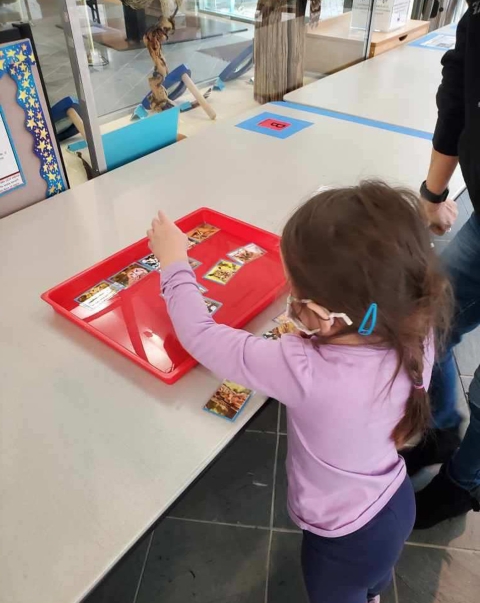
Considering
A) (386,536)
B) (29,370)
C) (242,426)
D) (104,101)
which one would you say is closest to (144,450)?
(242,426)

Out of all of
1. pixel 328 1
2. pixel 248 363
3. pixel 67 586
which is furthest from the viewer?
pixel 328 1

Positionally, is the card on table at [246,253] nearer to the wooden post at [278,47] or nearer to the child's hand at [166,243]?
the child's hand at [166,243]

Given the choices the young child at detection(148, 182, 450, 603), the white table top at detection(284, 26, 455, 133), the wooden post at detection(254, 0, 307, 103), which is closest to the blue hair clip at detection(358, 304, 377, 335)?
the young child at detection(148, 182, 450, 603)

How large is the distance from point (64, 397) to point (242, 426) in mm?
275

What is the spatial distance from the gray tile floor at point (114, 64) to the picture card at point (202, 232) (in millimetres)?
531

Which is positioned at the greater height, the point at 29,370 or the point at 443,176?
the point at 443,176

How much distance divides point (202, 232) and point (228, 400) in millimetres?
504

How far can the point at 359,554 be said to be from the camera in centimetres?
76

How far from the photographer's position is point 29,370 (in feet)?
2.58

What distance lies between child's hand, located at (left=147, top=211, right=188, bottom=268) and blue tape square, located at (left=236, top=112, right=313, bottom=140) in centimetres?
85

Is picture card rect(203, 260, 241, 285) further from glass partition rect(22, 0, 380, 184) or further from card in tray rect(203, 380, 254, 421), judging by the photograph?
glass partition rect(22, 0, 380, 184)

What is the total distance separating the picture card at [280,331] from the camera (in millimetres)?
846

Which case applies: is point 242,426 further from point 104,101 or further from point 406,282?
point 104,101

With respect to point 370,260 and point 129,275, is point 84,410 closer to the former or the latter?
point 129,275
